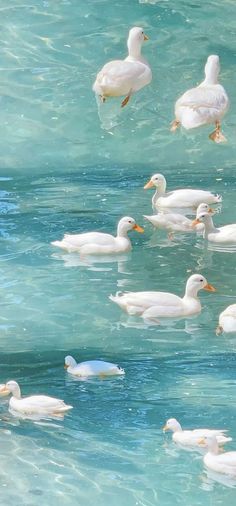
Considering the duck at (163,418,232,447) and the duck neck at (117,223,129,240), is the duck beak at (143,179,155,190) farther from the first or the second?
the duck at (163,418,232,447)

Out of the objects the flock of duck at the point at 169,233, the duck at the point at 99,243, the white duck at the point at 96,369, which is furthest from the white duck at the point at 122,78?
the white duck at the point at 96,369

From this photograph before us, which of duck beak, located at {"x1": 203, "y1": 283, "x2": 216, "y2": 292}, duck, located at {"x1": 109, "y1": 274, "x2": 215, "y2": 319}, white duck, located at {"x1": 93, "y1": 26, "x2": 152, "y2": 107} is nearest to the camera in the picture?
duck, located at {"x1": 109, "y1": 274, "x2": 215, "y2": 319}

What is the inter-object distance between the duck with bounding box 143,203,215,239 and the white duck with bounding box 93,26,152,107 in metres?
2.28

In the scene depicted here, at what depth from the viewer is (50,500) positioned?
24.5 ft

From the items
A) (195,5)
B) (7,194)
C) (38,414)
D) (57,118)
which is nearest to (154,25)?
(195,5)

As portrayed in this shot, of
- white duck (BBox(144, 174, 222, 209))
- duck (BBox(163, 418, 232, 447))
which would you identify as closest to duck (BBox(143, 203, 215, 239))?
white duck (BBox(144, 174, 222, 209))

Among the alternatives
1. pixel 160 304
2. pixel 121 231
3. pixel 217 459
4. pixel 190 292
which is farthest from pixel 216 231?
pixel 217 459

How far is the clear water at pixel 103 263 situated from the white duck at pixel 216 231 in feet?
0.54

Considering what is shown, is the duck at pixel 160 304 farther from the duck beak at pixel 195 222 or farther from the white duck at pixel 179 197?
the white duck at pixel 179 197

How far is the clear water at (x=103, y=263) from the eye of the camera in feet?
25.5

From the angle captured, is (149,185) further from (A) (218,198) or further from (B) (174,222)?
(B) (174,222)

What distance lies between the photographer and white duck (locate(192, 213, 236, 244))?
11.4 m

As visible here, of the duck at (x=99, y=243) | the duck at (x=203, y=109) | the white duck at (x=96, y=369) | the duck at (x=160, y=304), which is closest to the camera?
the white duck at (x=96, y=369)

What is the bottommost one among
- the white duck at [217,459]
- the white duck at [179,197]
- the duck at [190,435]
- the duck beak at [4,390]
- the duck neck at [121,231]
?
the white duck at [217,459]
